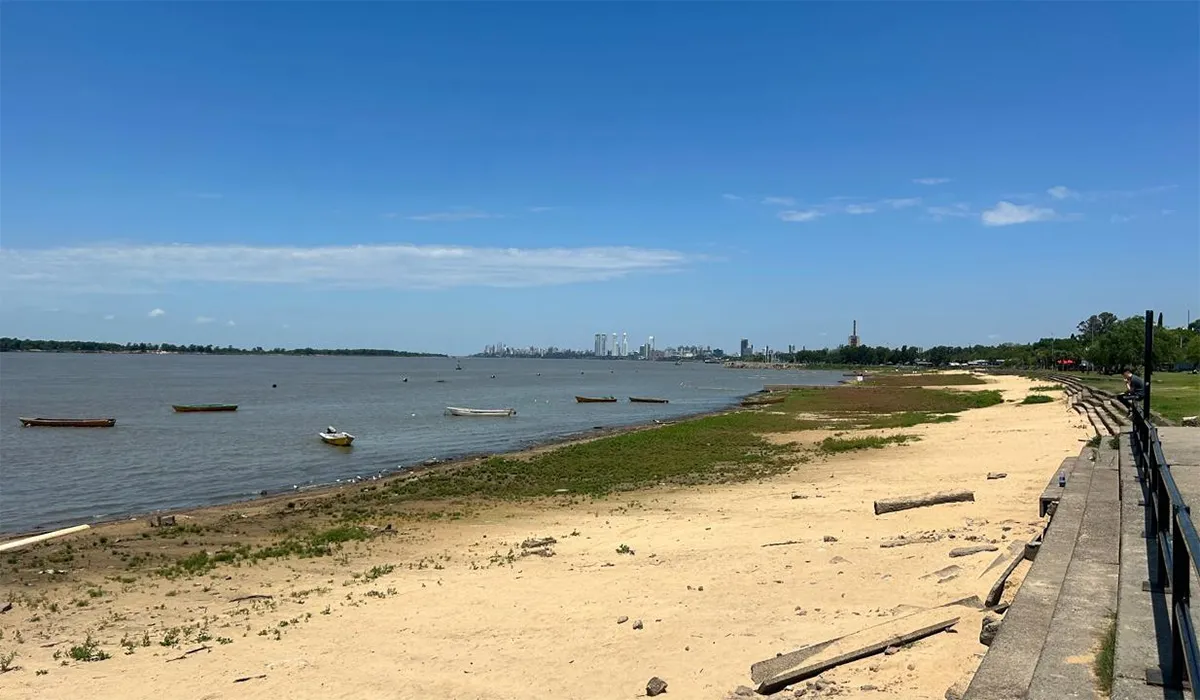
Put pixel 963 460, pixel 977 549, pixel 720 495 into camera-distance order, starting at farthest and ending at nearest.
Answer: pixel 963 460 < pixel 720 495 < pixel 977 549

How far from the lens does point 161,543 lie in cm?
1894

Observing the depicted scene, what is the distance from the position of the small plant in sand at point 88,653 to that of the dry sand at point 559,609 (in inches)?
5.6

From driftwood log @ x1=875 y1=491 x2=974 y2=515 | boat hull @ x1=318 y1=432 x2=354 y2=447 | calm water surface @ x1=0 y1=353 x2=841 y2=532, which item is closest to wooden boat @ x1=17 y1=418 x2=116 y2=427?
calm water surface @ x1=0 y1=353 x2=841 y2=532

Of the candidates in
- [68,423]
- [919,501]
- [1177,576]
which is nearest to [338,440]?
[68,423]

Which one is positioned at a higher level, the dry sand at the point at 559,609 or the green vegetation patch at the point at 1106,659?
the green vegetation patch at the point at 1106,659

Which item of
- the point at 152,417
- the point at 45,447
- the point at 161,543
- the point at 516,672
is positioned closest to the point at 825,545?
the point at 516,672

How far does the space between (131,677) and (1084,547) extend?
11201 mm

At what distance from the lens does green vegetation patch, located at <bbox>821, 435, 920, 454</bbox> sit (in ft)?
102

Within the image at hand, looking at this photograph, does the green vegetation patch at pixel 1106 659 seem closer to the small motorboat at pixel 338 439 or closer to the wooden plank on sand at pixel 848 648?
the wooden plank on sand at pixel 848 648

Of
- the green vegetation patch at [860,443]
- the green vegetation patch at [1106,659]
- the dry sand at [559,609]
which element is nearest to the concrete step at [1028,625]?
the green vegetation patch at [1106,659]

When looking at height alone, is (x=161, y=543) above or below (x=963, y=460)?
below

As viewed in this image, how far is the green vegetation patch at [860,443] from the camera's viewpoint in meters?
31.0

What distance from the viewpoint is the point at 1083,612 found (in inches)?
251

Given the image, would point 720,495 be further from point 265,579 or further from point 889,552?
point 265,579
